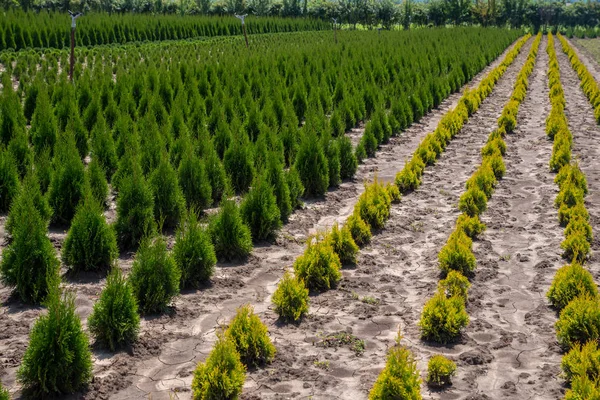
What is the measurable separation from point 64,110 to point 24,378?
401 inches

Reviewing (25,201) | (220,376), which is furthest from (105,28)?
(220,376)

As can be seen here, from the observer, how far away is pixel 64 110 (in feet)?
47.5

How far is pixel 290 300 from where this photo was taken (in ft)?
22.5

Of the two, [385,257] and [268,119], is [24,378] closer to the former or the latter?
[385,257]

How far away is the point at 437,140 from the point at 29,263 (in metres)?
10.5

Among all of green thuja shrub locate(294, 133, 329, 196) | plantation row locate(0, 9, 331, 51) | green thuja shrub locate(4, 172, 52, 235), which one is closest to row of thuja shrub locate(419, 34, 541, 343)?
green thuja shrub locate(294, 133, 329, 196)


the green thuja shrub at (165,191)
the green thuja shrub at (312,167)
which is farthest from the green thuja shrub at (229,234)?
the green thuja shrub at (312,167)

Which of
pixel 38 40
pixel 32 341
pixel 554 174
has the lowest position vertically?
pixel 554 174

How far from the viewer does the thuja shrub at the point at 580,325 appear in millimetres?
6301

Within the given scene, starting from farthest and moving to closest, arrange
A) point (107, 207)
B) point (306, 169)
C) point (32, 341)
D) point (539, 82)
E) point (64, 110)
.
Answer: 1. point (539, 82)
2. point (64, 110)
3. point (306, 169)
4. point (107, 207)
5. point (32, 341)

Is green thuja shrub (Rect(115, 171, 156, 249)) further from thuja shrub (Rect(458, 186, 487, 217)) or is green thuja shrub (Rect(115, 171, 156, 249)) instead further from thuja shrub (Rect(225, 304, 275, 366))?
thuja shrub (Rect(458, 186, 487, 217))

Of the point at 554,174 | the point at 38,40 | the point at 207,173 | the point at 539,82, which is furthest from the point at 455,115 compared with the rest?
the point at 38,40

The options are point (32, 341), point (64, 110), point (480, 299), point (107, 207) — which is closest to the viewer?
point (32, 341)

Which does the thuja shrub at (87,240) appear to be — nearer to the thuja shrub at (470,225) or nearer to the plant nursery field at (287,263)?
the plant nursery field at (287,263)
